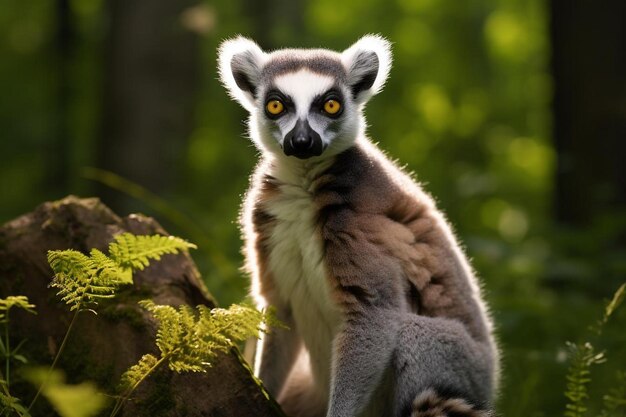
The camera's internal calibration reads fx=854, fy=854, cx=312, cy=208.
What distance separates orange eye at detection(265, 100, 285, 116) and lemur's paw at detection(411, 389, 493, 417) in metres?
1.87

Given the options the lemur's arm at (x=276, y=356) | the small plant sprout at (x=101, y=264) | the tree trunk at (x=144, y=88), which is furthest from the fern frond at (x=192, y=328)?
the tree trunk at (x=144, y=88)

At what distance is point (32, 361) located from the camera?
4.49 meters

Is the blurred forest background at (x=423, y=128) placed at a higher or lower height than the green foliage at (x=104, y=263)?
higher

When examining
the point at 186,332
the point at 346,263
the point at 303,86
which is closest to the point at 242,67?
the point at 303,86

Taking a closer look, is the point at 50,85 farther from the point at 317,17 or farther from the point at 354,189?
the point at 354,189

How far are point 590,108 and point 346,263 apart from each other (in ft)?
18.8

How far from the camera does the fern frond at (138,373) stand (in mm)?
3623

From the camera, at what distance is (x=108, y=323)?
174 inches

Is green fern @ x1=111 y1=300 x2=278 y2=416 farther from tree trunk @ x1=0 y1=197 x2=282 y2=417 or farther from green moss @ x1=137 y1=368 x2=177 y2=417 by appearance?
tree trunk @ x1=0 y1=197 x2=282 y2=417

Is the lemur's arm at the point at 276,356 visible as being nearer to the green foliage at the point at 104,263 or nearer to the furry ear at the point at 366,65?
the furry ear at the point at 366,65

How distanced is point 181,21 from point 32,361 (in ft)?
20.7

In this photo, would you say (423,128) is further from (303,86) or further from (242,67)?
(303,86)

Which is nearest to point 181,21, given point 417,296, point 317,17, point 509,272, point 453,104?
point 509,272

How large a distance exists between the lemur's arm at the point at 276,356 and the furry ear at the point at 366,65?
61.9 inches
